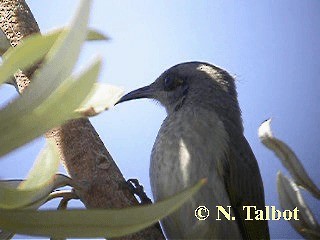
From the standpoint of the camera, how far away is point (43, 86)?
32 cm

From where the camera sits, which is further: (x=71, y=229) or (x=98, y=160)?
(x=98, y=160)

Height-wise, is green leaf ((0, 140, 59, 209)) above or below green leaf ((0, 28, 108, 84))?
below

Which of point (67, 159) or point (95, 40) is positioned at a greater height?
point (95, 40)

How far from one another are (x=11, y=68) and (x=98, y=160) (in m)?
0.44

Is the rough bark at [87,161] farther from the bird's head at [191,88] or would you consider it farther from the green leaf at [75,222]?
the bird's head at [191,88]

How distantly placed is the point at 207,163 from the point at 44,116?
1073 mm

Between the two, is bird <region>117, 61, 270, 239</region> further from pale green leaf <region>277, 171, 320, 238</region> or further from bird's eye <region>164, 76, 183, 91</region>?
pale green leaf <region>277, 171, 320, 238</region>

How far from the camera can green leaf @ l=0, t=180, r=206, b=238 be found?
1.06ft

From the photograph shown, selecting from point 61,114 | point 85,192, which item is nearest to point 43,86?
point 61,114

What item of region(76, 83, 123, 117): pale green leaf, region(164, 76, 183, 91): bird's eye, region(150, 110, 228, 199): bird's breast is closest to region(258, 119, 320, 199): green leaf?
region(76, 83, 123, 117): pale green leaf

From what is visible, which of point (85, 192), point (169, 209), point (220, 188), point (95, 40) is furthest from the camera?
point (220, 188)

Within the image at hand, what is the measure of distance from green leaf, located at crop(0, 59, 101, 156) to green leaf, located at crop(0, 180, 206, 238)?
48 mm

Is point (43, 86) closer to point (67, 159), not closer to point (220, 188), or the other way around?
point (67, 159)
